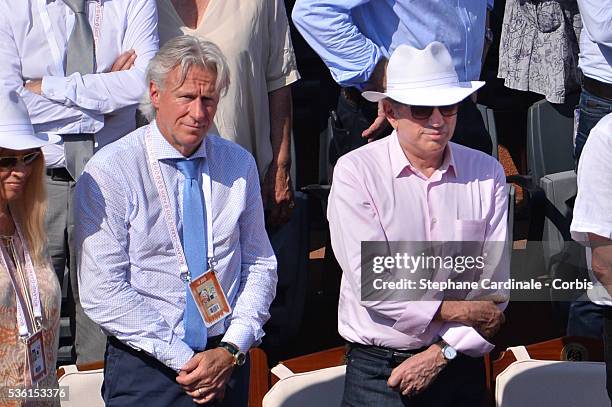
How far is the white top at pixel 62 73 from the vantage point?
181 inches

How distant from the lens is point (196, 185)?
3900 millimetres

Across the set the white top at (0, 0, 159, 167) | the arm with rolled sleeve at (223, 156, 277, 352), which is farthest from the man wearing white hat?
the white top at (0, 0, 159, 167)

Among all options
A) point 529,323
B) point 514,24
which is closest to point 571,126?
point 514,24

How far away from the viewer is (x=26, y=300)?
11.6 ft

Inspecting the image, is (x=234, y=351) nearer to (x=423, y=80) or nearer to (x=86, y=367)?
(x=86, y=367)

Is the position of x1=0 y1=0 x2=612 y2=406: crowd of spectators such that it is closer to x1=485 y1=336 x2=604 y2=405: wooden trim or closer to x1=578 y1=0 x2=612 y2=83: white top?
x1=485 y1=336 x2=604 y2=405: wooden trim

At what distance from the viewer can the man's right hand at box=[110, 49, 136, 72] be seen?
471cm

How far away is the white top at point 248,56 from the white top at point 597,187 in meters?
1.76

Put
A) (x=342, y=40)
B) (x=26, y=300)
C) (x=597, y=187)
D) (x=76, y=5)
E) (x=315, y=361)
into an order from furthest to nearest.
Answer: (x=342, y=40) → (x=76, y=5) → (x=315, y=361) → (x=597, y=187) → (x=26, y=300)

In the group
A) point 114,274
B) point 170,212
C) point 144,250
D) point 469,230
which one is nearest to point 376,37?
point 469,230

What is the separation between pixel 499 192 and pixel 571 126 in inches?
83.2

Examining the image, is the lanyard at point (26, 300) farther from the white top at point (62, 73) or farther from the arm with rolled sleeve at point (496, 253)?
the arm with rolled sleeve at point (496, 253)

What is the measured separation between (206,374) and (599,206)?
1314 mm

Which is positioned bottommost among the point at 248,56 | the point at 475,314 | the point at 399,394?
the point at 399,394
